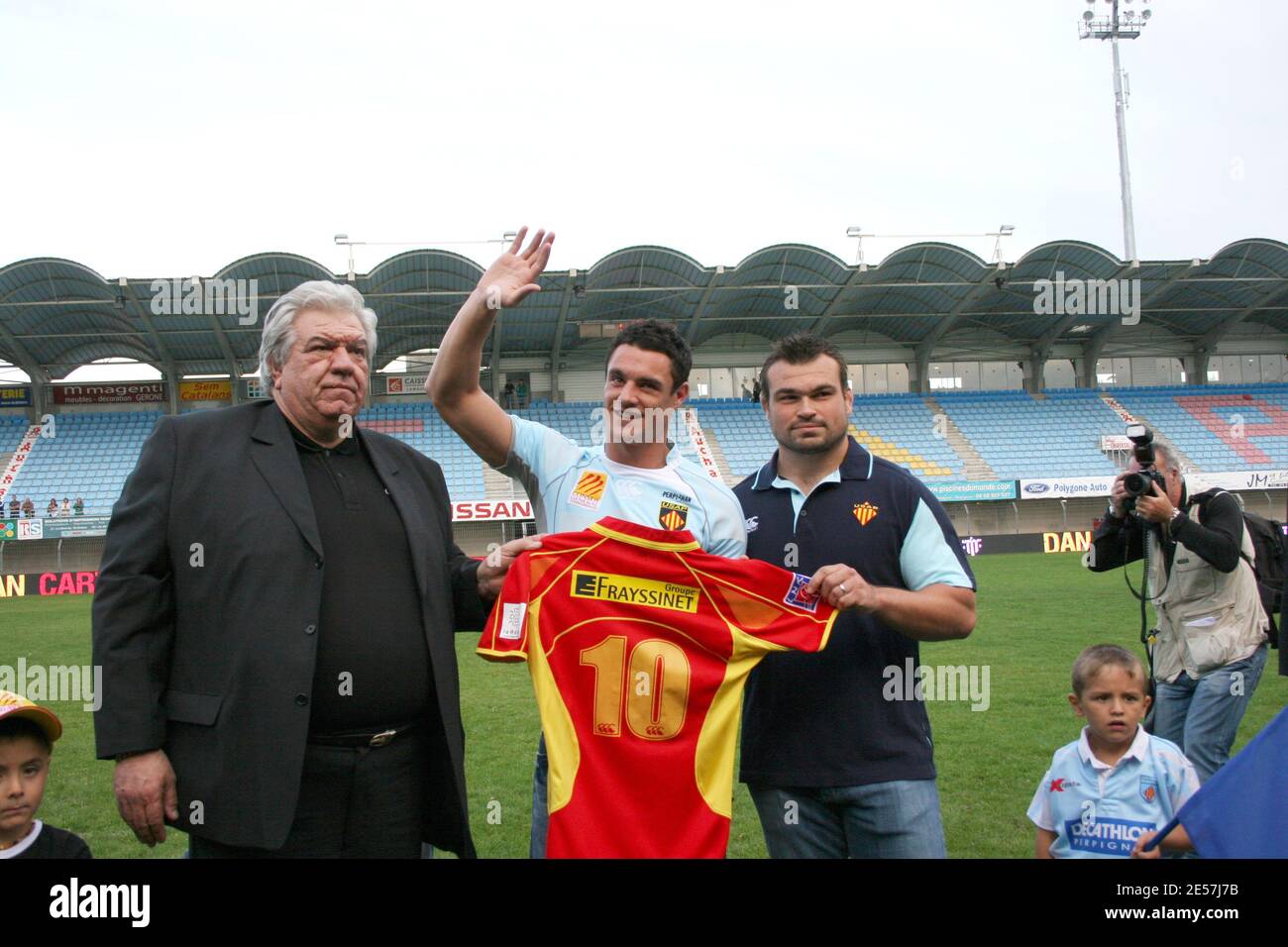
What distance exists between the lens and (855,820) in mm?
2676

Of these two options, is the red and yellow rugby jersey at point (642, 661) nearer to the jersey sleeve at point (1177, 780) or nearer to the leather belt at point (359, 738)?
the leather belt at point (359, 738)

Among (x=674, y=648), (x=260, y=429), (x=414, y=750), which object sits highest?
(x=260, y=429)

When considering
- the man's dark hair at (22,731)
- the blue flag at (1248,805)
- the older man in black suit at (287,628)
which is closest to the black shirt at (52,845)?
the man's dark hair at (22,731)

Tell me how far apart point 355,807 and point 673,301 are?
91.9ft

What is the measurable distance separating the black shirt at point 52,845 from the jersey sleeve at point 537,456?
1.74m

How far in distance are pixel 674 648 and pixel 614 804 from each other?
0.50m

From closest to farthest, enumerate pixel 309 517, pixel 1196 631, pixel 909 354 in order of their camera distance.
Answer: pixel 309 517, pixel 1196 631, pixel 909 354

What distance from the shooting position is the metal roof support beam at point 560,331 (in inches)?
1082

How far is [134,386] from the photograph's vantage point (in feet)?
107

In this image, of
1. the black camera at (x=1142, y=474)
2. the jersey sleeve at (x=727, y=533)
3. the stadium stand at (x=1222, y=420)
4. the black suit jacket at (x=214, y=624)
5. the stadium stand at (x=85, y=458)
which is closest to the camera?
the black suit jacket at (x=214, y=624)

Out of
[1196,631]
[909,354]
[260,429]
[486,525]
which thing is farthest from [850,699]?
[909,354]

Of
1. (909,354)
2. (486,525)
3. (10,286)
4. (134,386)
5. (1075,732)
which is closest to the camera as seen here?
(1075,732)
